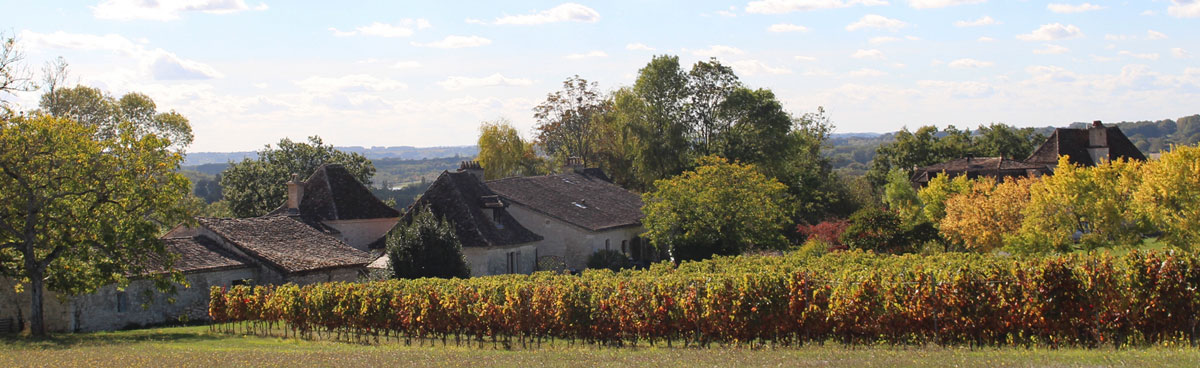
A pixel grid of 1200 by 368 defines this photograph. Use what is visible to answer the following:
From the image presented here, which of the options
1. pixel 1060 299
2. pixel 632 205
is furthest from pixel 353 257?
pixel 1060 299

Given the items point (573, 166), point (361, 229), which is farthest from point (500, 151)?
point (361, 229)

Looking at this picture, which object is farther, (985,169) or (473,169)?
(985,169)

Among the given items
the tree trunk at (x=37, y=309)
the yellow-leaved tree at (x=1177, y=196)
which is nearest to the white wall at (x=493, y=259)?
the tree trunk at (x=37, y=309)

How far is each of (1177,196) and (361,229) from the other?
38.1 m

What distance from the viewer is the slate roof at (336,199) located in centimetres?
5194

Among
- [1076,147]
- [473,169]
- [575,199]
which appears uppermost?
[1076,147]

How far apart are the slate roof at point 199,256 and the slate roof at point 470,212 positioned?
780 centimetres

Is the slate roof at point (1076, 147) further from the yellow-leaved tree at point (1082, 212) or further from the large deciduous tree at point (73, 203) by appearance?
the large deciduous tree at point (73, 203)

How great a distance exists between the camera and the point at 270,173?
77.0 m

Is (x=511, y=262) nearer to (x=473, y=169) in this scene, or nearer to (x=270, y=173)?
(x=473, y=169)

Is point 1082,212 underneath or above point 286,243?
above

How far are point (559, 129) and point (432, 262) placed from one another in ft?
174

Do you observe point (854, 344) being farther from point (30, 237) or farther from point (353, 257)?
point (353, 257)

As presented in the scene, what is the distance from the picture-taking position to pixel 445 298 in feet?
85.0
